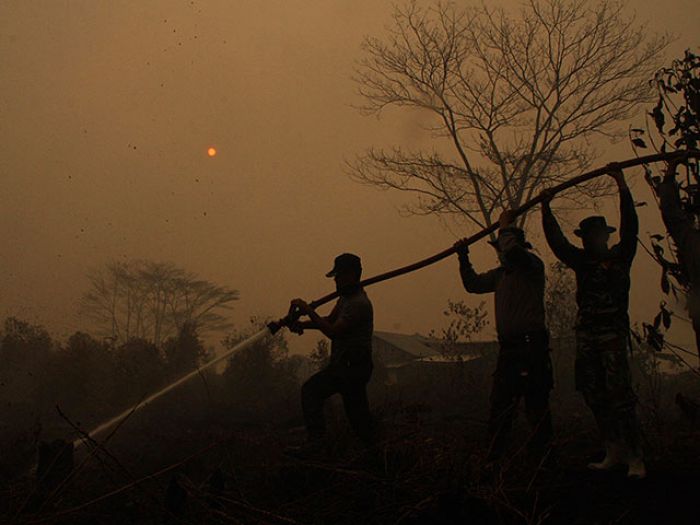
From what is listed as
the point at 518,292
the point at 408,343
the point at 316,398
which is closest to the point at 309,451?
the point at 316,398

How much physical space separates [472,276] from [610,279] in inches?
46.0

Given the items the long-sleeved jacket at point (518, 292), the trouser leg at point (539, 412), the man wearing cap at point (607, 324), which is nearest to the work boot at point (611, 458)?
the man wearing cap at point (607, 324)

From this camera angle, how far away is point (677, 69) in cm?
497

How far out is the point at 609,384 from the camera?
397cm

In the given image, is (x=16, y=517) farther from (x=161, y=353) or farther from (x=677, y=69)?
(x=161, y=353)

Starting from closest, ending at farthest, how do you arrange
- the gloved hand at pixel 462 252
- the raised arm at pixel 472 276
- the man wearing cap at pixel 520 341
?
1. the man wearing cap at pixel 520 341
2. the raised arm at pixel 472 276
3. the gloved hand at pixel 462 252

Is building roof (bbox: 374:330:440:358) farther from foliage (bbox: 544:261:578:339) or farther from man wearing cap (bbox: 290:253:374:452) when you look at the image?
man wearing cap (bbox: 290:253:374:452)

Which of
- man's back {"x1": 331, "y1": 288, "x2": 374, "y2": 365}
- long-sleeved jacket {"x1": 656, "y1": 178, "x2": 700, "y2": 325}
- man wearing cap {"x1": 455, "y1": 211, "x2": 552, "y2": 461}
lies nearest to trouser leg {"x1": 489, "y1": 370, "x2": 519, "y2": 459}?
man wearing cap {"x1": 455, "y1": 211, "x2": 552, "y2": 461}

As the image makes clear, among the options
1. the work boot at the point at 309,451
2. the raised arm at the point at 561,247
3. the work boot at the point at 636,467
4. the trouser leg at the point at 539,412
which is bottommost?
the work boot at the point at 636,467

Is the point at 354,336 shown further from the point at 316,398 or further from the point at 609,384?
the point at 609,384

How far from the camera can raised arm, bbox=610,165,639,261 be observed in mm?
3938

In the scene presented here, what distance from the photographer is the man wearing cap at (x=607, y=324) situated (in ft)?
12.8

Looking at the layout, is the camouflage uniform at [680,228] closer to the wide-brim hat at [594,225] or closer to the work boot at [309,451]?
the wide-brim hat at [594,225]

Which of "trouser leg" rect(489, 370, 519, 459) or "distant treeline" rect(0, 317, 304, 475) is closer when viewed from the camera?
"trouser leg" rect(489, 370, 519, 459)
